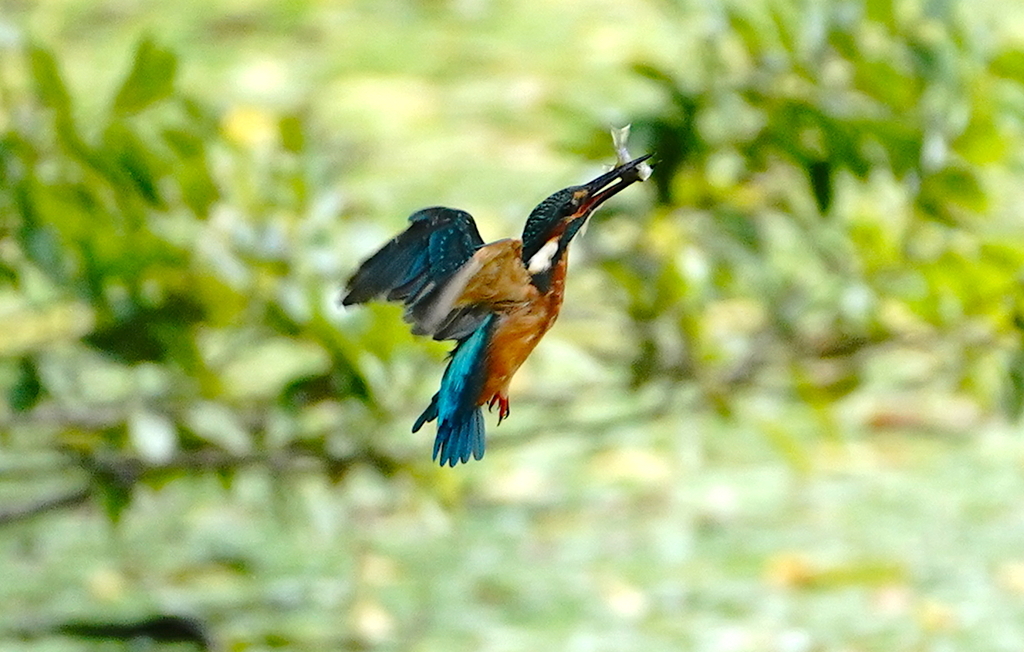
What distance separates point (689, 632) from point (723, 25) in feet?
3.45

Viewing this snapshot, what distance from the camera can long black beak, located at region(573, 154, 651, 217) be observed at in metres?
0.48

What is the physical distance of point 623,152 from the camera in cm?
50

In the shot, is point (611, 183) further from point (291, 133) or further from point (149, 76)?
point (291, 133)

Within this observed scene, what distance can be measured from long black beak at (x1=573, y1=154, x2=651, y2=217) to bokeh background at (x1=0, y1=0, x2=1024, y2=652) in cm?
21

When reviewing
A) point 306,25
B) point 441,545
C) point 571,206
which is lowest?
point 571,206

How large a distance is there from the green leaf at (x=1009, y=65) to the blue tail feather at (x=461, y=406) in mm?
921

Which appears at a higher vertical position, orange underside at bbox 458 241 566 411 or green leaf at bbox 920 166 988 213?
green leaf at bbox 920 166 988 213

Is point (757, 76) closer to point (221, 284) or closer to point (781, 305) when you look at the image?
point (781, 305)

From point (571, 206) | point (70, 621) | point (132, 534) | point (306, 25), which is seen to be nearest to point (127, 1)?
point (306, 25)

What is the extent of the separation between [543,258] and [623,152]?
39mm

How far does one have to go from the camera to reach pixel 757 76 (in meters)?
1.51

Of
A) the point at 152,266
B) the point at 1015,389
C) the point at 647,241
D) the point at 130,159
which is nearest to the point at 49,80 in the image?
the point at 130,159

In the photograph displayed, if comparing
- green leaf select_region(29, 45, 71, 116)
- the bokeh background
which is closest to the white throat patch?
the bokeh background

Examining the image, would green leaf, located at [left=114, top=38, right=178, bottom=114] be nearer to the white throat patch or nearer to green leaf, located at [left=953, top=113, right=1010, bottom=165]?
green leaf, located at [left=953, top=113, right=1010, bottom=165]
